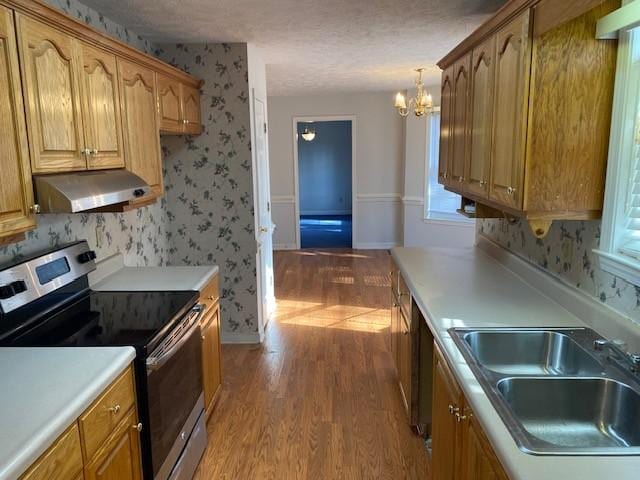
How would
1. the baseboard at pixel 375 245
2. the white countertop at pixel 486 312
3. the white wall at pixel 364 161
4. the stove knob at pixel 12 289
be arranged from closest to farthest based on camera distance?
the white countertop at pixel 486 312 → the stove knob at pixel 12 289 → the white wall at pixel 364 161 → the baseboard at pixel 375 245

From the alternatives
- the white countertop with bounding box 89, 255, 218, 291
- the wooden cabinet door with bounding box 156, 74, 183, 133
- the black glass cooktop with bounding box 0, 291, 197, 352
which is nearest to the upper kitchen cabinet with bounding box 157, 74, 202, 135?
the wooden cabinet door with bounding box 156, 74, 183, 133

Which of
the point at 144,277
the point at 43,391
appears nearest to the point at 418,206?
the point at 144,277

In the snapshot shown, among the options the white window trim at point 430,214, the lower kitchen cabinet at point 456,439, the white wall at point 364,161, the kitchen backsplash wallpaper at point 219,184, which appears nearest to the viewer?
the lower kitchen cabinet at point 456,439

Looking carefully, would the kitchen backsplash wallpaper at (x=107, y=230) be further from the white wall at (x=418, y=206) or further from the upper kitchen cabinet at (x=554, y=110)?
the white wall at (x=418, y=206)

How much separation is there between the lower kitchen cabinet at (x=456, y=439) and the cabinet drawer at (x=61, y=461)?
1157 mm

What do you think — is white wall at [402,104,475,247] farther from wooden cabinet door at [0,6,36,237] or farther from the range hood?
wooden cabinet door at [0,6,36,237]

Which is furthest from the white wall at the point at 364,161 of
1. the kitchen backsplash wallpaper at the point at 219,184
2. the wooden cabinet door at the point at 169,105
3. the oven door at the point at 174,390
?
the oven door at the point at 174,390

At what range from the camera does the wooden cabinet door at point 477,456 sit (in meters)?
1.28

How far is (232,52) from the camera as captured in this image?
3699 mm

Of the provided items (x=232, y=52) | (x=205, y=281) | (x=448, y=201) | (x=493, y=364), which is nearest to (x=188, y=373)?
(x=205, y=281)

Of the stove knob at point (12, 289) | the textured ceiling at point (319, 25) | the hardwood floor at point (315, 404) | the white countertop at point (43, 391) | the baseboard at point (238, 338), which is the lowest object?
the hardwood floor at point (315, 404)

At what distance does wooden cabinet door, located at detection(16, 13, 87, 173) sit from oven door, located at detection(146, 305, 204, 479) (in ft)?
2.77

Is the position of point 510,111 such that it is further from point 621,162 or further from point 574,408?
point 574,408

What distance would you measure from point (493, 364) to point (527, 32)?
4.14 ft
